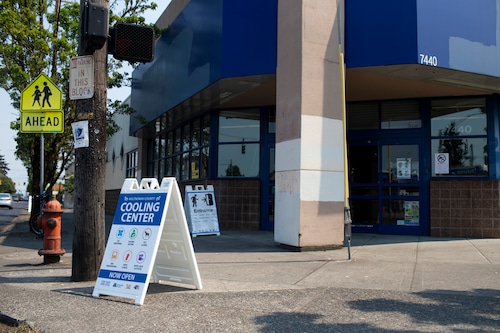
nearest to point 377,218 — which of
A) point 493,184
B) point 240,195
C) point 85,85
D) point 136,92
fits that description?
point 493,184

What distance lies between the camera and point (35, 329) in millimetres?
4805

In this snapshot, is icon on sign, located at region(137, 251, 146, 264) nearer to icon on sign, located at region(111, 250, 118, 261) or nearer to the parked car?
icon on sign, located at region(111, 250, 118, 261)

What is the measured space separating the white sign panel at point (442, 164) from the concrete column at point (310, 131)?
138 inches

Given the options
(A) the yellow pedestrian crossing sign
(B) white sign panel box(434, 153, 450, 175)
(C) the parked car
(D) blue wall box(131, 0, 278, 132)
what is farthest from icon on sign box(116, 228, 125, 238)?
(C) the parked car

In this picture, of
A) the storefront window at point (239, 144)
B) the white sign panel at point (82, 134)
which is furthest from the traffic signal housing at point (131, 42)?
the storefront window at point (239, 144)

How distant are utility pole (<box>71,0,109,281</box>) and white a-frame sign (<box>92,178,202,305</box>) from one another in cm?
62

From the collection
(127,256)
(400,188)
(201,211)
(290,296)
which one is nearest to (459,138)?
(400,188)

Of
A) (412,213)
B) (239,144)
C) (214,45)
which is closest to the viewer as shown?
(214,45)

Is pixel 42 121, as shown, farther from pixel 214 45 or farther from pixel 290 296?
pixel 290 296

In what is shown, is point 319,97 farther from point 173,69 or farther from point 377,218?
point 173,69

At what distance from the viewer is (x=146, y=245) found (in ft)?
19.5

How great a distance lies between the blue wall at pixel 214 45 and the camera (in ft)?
36.9

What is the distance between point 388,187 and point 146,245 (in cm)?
843

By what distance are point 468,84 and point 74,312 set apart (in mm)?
9857
